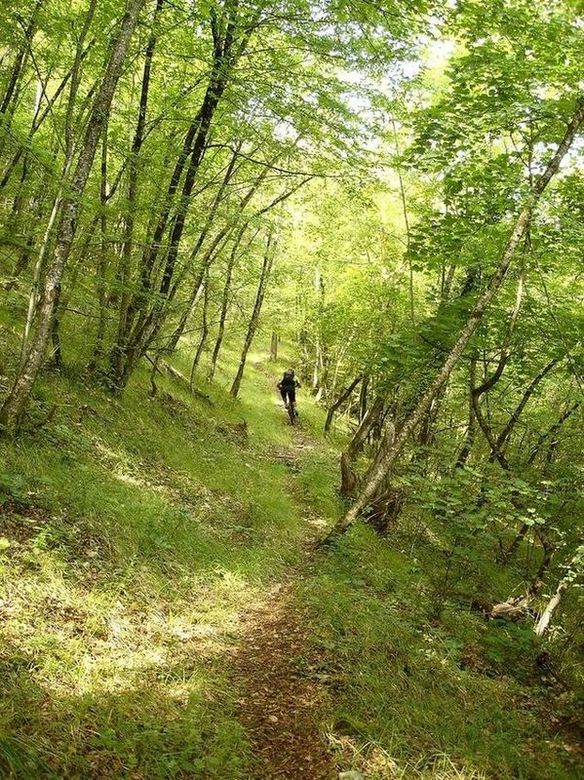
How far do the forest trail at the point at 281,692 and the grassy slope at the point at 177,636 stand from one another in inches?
6.7

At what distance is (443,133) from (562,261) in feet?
14.9

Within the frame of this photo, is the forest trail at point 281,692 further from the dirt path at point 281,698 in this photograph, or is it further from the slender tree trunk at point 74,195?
the slender tree trunk at point 74,195

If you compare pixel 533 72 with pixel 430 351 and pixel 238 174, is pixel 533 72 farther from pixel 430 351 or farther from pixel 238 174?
pixel 238 174

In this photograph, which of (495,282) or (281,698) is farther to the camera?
(495,282)

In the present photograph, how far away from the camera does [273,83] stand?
32.9ft

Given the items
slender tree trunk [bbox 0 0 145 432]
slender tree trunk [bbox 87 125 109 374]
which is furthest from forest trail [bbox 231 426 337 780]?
slender tree trunk [bbox 87 125 109 374]

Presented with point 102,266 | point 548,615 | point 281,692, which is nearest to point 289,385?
point 102,266

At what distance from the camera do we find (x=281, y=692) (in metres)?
5.23

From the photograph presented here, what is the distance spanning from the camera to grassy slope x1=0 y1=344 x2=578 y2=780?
394 cm

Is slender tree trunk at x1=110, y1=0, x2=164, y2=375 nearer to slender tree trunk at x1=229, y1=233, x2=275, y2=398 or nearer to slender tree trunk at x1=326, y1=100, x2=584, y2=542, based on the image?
slender tree trunk at x1=326, y1=100, x2=584, y2=542

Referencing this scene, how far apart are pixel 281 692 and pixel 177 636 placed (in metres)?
1.23

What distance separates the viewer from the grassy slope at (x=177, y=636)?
394 centimetres

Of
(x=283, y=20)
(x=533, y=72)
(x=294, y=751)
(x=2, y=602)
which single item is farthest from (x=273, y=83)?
(x=294, y=751)

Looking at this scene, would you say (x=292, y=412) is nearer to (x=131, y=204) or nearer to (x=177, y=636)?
(x=131, y=204)
